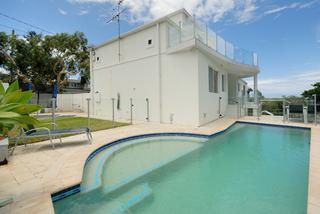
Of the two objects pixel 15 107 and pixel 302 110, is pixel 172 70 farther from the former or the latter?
pixel 15 107

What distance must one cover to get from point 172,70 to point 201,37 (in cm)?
227

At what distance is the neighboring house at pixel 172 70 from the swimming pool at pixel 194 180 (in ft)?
12.5

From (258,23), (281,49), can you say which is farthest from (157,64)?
(281,49)

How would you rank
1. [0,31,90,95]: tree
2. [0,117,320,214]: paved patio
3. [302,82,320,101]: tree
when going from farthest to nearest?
1. [302,82,320,101]: tree
2. [0,31,90,95]: tree
3. [0,117,320,214]: paved patio

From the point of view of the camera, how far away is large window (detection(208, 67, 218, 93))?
10453 millimetres

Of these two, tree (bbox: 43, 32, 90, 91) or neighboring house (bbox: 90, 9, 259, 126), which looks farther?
tree (bbox: 43, 32, 90, 91)

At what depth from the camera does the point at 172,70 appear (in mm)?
9414

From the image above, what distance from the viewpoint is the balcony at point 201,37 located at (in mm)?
8459

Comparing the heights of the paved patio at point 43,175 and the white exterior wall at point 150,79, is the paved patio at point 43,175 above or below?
below

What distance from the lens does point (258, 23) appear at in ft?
42.6

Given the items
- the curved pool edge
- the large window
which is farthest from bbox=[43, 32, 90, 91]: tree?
the curved pool edge

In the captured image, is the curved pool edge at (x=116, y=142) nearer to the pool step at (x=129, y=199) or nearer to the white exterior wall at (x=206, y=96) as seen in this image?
the pool step at (x=129, y=199)

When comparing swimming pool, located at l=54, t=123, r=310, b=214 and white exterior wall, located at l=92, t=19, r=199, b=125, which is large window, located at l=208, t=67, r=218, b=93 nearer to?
white exterior wall, located at l=92, t=19, r=199, b=125

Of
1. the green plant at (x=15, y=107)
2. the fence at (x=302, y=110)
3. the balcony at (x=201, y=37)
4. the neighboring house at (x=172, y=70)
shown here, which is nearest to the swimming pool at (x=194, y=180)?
the green plant at (x=15, y=107)
